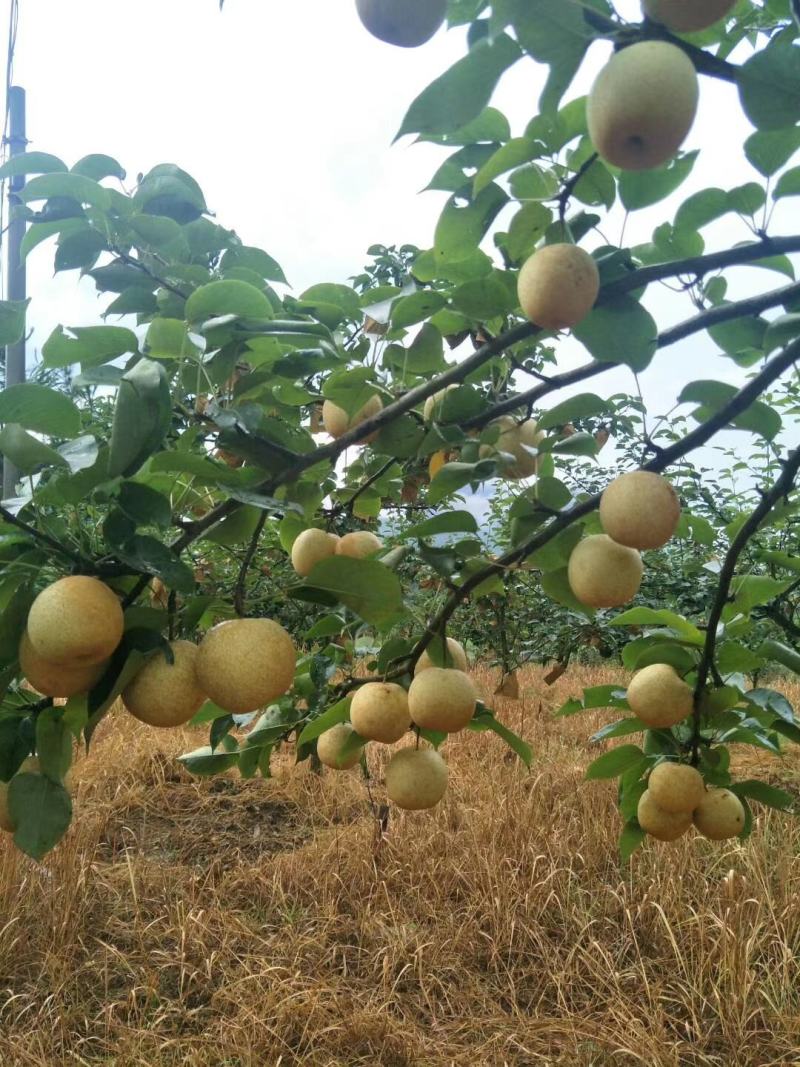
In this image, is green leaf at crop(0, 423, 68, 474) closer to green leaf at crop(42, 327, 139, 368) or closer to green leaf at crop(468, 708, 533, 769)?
green leaf at crop(42, 327, 139, 368)

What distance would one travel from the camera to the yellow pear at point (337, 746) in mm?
1238

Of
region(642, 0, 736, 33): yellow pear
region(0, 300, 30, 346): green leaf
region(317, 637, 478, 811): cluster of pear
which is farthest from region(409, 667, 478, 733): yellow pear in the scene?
region(642, 0, 736, 33): yellow pear

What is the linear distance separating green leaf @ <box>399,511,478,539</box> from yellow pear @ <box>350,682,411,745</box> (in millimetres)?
228

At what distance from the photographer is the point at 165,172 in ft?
3.78

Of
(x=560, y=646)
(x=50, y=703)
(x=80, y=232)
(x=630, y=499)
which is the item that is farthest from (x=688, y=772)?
(x=560, y=646)

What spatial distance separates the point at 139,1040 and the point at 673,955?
1.57 metres

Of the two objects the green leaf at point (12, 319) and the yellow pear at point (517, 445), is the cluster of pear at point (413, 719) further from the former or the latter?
the green leaf at point (12, 319)

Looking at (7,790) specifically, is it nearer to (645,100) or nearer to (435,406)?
(435,406)

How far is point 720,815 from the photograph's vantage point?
1.24m

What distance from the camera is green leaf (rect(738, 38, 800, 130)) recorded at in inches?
22.5

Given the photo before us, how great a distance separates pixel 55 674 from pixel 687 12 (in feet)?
2.34

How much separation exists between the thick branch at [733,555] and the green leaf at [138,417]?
77 cm

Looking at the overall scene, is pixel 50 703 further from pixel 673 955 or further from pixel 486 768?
pixel 486 768

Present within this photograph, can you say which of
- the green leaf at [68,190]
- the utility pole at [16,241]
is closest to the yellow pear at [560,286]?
the green leaf at [68,190]
